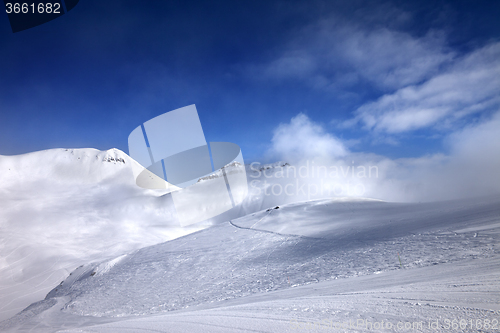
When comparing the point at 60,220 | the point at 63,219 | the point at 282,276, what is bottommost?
the point at 282,276

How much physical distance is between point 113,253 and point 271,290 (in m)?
22.0

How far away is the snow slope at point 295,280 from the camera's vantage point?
346cm

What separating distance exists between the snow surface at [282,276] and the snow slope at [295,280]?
38 mm

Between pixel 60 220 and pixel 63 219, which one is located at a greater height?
pixel 63 219

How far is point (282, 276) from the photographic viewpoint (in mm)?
7758

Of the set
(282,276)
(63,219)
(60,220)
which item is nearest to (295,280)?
(282,276)

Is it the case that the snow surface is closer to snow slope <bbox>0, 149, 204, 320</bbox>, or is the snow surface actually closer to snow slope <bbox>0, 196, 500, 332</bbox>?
snow slope <bbox>0, 196, 500, 332</bbox>

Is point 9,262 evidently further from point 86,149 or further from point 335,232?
point 86,149

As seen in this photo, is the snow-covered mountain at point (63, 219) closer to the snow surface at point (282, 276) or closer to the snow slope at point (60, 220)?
the snow slope at point (60, 220)

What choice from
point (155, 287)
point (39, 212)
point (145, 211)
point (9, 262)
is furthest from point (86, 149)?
point (155, 287)

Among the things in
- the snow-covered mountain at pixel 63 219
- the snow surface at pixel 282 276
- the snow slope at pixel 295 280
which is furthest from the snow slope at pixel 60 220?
the snow slope at pixel 295 280

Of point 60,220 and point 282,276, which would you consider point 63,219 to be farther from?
point 282,276

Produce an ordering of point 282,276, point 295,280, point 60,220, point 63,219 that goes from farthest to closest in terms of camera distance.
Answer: point 63,219 → point 60,220 → point 282,276 → point 295,280

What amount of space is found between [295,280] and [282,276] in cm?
A: 77
